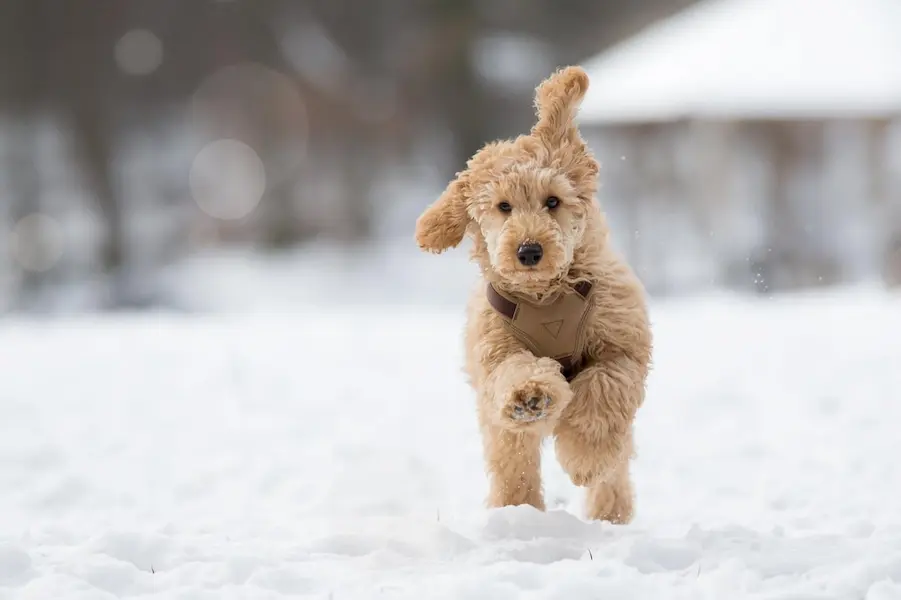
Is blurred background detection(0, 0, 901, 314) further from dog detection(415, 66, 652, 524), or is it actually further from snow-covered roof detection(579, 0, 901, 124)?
dog detection(415, 66, 652, 524)

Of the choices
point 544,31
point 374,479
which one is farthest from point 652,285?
point 374,479

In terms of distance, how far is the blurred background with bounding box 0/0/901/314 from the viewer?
17750 mm

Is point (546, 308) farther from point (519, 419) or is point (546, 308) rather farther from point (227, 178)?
point (227, 178)

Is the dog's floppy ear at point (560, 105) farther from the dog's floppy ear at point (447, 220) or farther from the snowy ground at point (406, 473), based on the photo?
the snowy ground at point (406, 473)

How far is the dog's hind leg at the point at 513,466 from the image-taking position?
421cm

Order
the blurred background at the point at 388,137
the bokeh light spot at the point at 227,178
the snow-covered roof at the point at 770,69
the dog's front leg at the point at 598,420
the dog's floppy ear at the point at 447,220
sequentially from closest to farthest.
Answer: the dog's front leg at the point at 598,420
the dog's floppy ear at the point at 447,220
the snow-covered roof at the point at 770,69
the blurred background at the point at 388,137
the bokeh light spot at the point at 227,178

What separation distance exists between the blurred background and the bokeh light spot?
75mm

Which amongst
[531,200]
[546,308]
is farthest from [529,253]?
A: [546,308]

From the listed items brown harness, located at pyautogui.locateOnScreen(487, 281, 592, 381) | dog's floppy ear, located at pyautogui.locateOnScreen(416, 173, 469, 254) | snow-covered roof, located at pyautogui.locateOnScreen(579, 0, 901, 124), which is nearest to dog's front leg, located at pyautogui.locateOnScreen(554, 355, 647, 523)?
brown harness, located at pyautogui.locateOnScreen(487, 281, 592, 381)

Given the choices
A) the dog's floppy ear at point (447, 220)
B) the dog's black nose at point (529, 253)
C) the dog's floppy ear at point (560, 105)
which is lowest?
the dog's black nose at point (529, 253)

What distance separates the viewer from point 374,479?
5480 millimetres

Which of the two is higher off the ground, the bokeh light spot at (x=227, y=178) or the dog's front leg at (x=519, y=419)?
the bokeh light spot at (x=227, y=178)

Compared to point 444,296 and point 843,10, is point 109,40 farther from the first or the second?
point 843,10

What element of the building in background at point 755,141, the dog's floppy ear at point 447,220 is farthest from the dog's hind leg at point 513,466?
the building in background at point 755,141
